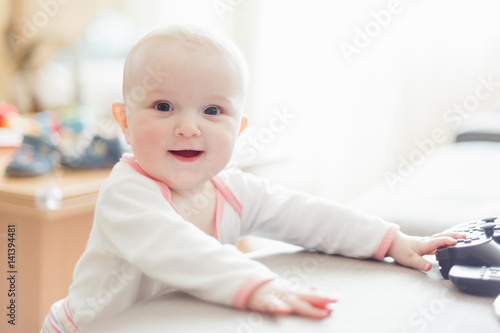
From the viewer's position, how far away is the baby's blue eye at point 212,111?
723 millimetres

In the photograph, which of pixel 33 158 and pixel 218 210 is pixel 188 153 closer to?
pixel 218 210

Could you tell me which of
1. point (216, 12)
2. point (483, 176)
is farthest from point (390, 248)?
point (216, 12)

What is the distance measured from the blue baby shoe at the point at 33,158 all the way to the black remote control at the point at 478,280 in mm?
1168

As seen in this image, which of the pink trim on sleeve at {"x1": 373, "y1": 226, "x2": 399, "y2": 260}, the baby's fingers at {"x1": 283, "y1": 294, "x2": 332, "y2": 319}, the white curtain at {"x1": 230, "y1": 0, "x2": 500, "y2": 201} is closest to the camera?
the baby's fingers at {"x1": 283, "y1": 294, "x2": 332, "y2": 319}

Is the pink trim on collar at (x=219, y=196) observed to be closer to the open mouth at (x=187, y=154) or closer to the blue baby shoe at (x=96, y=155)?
the open mouth at (x=187, y=154)

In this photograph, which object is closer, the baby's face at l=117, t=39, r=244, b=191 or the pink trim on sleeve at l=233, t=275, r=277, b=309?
the pink trim on sleeve at l=233, t=275, r=277, b=309

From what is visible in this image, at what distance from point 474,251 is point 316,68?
1.96m

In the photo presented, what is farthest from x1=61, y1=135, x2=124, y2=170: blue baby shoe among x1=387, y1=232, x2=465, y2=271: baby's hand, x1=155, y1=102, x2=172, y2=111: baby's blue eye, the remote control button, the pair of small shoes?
the remote control button

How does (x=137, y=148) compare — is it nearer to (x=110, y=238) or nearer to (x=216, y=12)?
(x=110, y=238)

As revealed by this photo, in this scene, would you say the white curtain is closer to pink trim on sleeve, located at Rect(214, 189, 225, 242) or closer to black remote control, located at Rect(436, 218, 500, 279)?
pink trim on sleeve, located at Rect(214, 189, 225, 242)

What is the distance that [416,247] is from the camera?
75 centimetres

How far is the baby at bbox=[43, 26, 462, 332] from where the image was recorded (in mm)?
576

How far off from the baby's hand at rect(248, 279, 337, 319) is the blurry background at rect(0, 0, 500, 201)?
164 cm

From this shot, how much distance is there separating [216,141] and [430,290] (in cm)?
32
